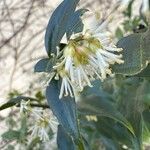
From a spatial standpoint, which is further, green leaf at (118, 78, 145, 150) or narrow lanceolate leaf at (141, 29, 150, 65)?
green leaf at (118, 78, 145, 150)

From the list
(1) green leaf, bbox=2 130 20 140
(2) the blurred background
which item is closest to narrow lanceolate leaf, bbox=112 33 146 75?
(1) green leaf, bbox=2 130 20 140

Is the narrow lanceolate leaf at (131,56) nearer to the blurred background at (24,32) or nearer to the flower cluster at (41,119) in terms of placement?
the flower cluster at (41,119)

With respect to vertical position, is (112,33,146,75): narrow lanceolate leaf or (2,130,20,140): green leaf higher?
(112,33,146,75): narrow lanceolate leaf

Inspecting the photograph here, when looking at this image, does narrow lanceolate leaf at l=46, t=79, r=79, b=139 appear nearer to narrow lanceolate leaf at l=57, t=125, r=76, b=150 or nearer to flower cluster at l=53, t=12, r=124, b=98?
flower cluster at l=53, t=12, r=124, b=98

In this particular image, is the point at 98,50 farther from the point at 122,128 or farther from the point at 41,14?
the point at 41,14

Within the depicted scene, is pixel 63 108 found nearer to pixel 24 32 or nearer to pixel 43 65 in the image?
pixel 43 65

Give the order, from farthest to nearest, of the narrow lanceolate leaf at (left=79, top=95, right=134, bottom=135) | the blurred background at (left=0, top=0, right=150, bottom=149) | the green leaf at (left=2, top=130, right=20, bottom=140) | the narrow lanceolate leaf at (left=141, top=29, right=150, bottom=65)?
the blurred background at (left=0, top=0, right=150, bottom=149) → the green leaf at (left=2, top=130, right=20, bottom=140) → the narrow lanceolate leaf at (left=79, top=95, right=134, bottom=135) → the narrow lanceolate leaf at (left=141, top=29, right=150, bottom=65)

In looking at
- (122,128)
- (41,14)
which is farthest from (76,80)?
(41,14)
